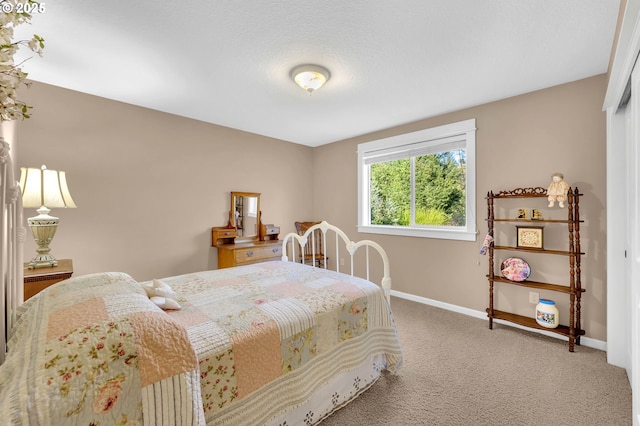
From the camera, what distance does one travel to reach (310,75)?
2.18 meters

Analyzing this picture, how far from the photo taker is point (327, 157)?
466 centimetres

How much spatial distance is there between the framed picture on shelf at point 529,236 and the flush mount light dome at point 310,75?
2.35 m

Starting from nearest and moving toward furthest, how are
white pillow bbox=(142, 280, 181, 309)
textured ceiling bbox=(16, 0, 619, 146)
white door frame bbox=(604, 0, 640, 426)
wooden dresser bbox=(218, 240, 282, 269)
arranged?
white pillow bbox=(142, 280, 181, 309) < textured ceiling bbox=(16, 0, 619, 146) < white door frame bbox=(604, 0, 640, 426) < wooden dresser bbox=(218, 240, 282, 269)

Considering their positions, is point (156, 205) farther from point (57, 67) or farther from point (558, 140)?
point (558, 140)

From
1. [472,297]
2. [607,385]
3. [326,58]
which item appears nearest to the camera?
[607,385]

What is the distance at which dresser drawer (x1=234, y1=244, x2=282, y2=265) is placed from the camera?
134 inches

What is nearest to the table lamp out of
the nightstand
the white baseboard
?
the nightstand

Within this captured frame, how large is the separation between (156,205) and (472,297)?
3.78 m

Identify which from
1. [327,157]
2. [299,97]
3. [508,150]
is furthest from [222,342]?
[327,157]

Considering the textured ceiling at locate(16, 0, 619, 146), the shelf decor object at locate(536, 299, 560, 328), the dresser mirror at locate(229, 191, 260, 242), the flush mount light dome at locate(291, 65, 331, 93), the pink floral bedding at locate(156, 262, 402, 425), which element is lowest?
the shelf decor object at locate(536, 299, 560, 328)

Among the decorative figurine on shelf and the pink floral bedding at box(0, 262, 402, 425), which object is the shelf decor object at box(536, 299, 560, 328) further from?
the pink floral bedding at box(0, 262, 402, 425)

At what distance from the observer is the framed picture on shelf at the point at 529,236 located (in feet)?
8.31

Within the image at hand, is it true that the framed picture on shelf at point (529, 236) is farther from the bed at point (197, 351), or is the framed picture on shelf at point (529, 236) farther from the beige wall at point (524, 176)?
the bed at point (197, 351)

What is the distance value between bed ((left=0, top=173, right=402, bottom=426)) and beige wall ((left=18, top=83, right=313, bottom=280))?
4.90 ft
